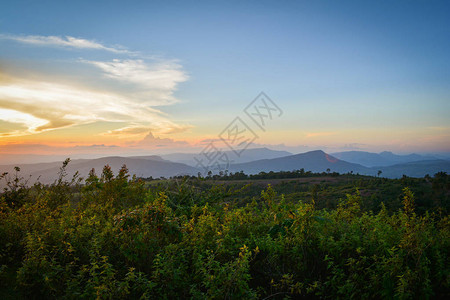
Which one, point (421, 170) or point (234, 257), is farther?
point (421, 170)

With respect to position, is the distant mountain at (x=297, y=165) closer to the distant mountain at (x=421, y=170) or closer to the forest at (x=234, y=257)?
the distant mountain at (x=421, y=170)

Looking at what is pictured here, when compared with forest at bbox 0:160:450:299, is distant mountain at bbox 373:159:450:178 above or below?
below

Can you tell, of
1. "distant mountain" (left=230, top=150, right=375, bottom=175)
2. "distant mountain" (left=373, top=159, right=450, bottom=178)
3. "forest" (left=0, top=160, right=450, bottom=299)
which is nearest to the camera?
"forest" (left=0, top=160, right=450, bottom=299)

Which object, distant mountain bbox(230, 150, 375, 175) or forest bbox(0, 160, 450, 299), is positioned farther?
distant mountain bbox(230, 150, 375, 175)

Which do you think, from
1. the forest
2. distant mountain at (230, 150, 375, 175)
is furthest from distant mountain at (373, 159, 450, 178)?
the forest

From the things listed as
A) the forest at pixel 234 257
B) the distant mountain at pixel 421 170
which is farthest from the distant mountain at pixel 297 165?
the forest at pixel 234 257

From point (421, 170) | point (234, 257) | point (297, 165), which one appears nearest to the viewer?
point (234, 257)

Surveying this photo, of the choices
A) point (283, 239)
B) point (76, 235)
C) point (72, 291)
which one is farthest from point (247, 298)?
point (76, 235)

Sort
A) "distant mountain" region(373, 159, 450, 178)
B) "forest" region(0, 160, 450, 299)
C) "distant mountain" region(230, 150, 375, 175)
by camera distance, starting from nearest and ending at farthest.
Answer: "forest" region(0, 160, 450, 299), "distant mountain" region(373, 159, 450, 178), "distant mountain" region(230, 150, 375, 175)

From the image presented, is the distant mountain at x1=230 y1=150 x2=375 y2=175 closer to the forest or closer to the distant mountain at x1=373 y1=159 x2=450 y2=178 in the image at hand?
the distant mountain at x1=373 y1=159 x2=450 y2=178

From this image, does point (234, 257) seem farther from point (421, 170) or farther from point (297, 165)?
point (297, 165)

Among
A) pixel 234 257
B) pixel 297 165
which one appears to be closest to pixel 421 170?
pixel 297 165

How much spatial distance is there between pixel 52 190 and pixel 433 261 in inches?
362

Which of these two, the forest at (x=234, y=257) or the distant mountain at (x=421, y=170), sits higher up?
the forest at (x=234, y=257)
